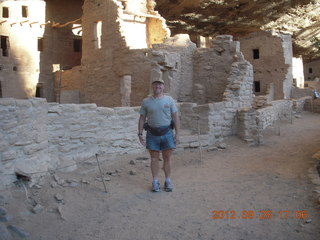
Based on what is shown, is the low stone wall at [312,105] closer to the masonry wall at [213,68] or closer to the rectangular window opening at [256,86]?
the rectangular window opening at [256,86]

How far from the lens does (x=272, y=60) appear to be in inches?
722

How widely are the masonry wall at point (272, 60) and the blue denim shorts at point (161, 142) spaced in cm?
1520

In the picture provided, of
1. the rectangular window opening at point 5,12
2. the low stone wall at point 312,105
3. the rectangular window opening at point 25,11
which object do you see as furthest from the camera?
the rectangular window opening at point 25,11

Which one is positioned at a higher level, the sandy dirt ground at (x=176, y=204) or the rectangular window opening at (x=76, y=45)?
the rectangular window opening at (x=76, y=45)

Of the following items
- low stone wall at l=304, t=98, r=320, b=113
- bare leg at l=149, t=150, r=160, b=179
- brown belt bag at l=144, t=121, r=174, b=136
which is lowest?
bare leg at l=149, t=150, r=160, b=179

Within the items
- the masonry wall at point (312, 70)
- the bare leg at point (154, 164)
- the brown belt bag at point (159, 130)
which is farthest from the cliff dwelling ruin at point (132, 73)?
the brown belt bag at point (159, 130)

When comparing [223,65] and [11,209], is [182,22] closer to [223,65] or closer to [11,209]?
[223,65]

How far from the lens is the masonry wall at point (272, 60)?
18.0 m

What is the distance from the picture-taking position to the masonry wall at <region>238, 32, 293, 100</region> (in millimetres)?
18000

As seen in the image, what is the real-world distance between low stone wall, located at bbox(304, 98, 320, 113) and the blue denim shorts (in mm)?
13389

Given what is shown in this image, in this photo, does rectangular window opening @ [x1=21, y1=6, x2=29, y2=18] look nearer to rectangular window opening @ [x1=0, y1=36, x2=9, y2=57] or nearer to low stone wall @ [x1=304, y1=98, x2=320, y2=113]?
rectangular window opening @ [x1=0, y1=36, x2=9, y2=57]
